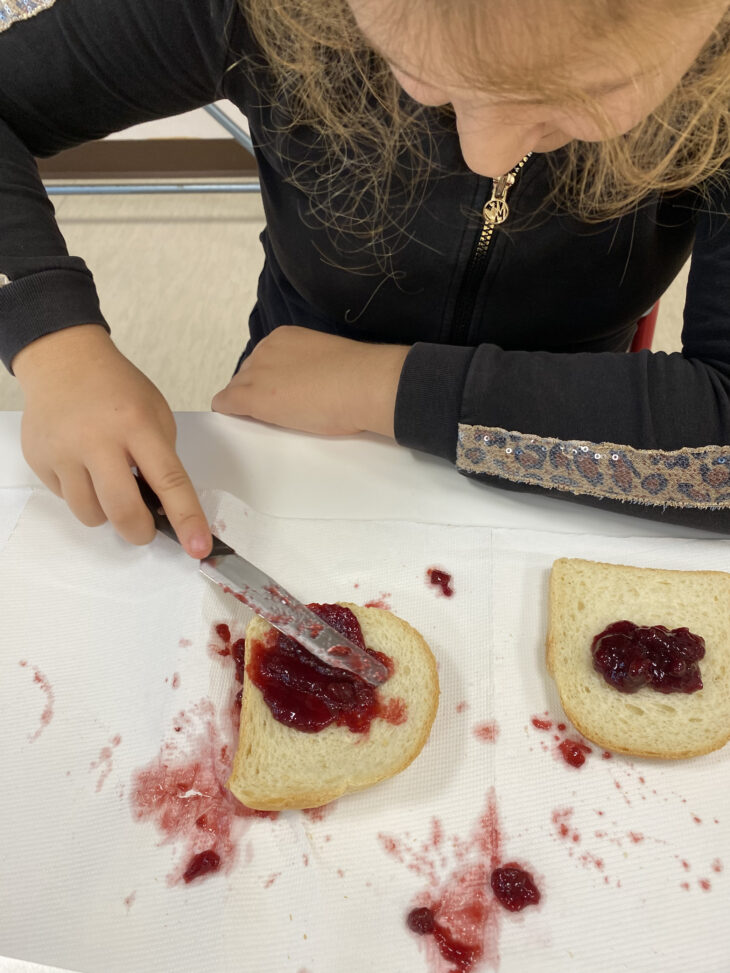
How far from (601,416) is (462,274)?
293 millimetres

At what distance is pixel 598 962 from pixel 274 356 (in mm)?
810

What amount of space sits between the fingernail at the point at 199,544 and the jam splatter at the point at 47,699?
0.21 meters

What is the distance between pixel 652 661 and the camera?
74 centimetres

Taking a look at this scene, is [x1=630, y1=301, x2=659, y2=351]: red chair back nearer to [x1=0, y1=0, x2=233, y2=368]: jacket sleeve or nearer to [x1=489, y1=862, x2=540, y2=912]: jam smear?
[x1=0, y1=0, x2=233, y2=368]: jacket sleeve

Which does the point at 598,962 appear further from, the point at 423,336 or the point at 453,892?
the point at 423,336

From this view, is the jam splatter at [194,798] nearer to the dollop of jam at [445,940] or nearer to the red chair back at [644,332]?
the dollop of jam at [445,940]

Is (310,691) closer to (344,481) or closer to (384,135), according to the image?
(344,481)

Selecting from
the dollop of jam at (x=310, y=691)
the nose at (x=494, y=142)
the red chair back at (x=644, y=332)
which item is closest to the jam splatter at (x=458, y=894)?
the dollop of jam at (x=310, y=691)

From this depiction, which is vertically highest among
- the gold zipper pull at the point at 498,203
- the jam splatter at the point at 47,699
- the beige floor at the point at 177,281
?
the gold zipper pull at the point at 498,203

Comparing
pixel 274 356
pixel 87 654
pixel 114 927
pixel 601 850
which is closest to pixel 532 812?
pixel 601 850

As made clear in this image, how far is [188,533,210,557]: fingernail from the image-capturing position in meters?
0.77

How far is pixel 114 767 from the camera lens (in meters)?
0.70

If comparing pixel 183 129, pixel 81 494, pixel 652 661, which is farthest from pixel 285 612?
pixel 183 129

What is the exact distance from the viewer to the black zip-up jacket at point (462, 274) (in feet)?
2.72
